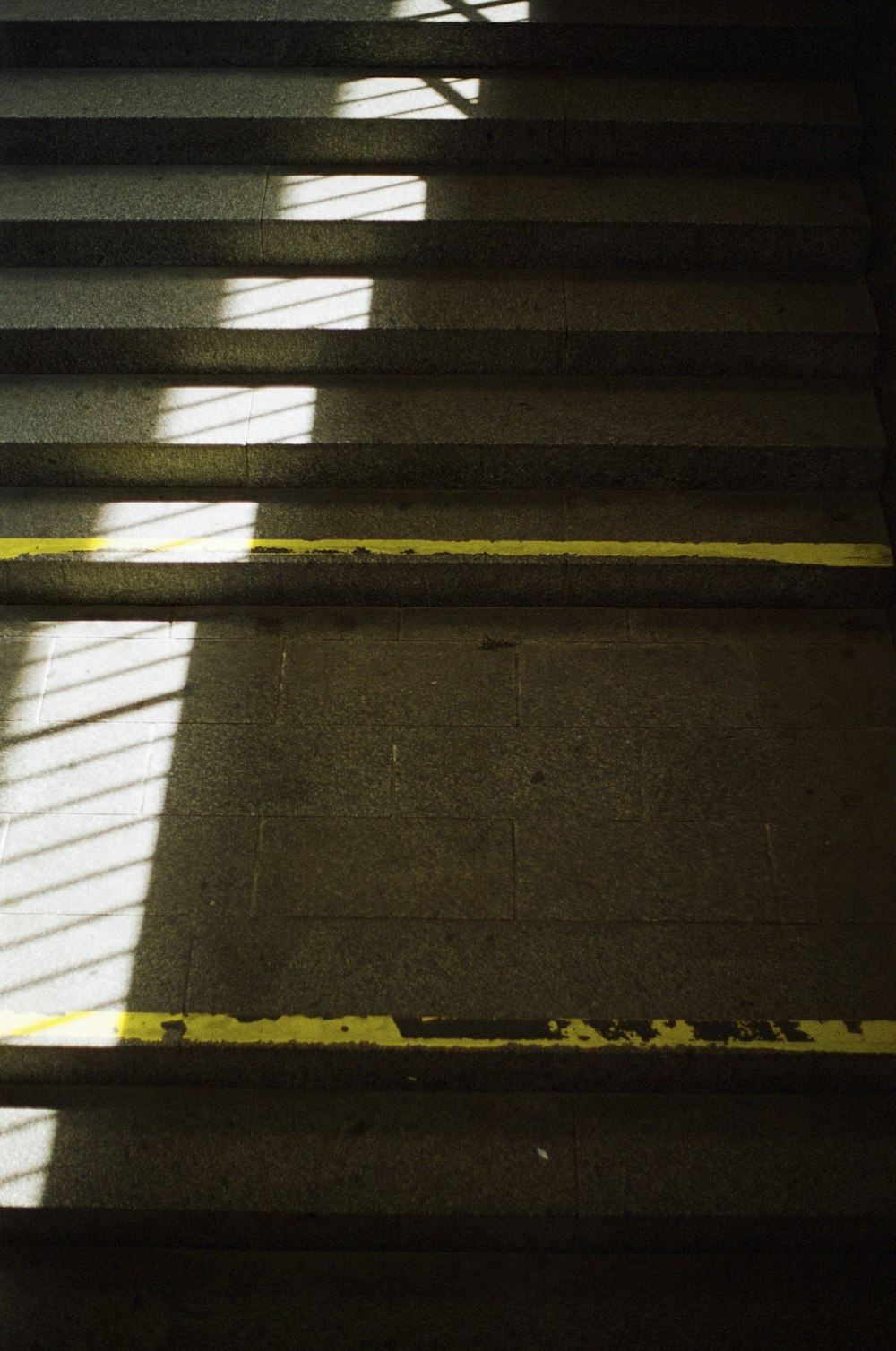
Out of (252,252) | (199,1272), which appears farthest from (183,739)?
(252,252)

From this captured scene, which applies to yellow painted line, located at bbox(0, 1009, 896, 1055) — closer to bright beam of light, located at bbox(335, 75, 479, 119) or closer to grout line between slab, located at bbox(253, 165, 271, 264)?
grout line between slab, located at bbox(253, 165, 271, 264)

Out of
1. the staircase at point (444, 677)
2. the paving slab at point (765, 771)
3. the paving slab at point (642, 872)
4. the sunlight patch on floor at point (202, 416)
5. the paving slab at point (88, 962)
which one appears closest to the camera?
the staircase at point (444, 677)

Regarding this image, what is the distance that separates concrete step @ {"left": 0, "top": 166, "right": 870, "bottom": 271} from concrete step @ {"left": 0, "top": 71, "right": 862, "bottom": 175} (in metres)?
0.17

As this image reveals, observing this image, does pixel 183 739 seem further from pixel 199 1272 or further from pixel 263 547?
pixel 199 1272

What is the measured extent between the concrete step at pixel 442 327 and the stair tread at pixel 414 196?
0.32 metres

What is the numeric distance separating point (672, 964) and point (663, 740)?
0.95 metres

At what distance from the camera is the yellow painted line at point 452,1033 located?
378 centimetres

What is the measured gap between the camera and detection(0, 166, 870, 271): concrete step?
17.6 feet

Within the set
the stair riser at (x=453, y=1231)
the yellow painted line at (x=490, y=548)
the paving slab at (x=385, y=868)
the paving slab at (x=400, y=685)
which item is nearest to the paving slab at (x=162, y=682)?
the paving slab at (x=400, y=685)

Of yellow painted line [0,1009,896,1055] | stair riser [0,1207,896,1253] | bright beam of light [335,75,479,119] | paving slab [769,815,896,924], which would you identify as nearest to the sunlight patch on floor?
bright beam of light [335,75,479,119]

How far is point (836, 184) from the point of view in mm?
5531

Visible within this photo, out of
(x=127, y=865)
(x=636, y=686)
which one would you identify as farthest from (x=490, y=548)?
(x=127, y=865)

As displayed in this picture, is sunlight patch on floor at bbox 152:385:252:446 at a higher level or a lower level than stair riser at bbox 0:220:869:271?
lower

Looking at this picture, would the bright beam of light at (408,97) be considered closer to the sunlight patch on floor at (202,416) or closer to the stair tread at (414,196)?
the stair tread at (414,196)
